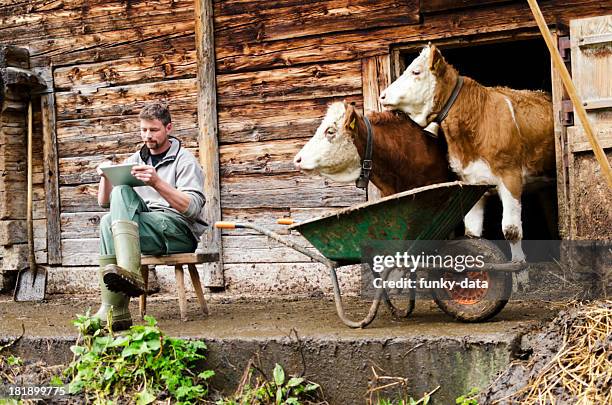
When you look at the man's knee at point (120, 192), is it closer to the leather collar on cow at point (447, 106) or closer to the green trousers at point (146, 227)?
the green trousers at point (146, 227)

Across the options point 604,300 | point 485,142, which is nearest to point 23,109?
point 485,142

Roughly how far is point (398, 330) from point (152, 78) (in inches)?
151

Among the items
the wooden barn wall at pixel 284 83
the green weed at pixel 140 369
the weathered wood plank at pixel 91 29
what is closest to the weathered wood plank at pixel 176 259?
the green weed at pixel 140 369

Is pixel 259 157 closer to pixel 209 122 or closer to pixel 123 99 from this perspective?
pixel 209 122

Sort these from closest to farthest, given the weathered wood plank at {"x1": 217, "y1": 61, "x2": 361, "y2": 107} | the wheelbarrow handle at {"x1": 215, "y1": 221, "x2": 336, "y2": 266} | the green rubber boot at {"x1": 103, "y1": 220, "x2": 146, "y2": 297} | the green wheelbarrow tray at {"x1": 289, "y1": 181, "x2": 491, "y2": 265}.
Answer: the green wheelbarrow tray at {"x1": 289, "y1": 181, "x2": 491, "y2": 265} < the green rubber boot at {"x1": 103, "y1": 220, "x2": 146, "y2": 297} < the wheelbarrow handle at {"x1": 215, "y1": 221, "x2": 336, "y2": 266} < the weathered wood plank at {"x1": 217, "y1": 61, "x2": 361, "y2": 107}

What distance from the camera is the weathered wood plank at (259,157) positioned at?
6625mm

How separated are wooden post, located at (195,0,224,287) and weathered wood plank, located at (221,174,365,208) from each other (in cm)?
11

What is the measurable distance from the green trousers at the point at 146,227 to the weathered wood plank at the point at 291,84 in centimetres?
183

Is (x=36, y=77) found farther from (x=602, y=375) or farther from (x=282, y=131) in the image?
(x=602, y=375)

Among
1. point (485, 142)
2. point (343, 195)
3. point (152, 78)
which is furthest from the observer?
point (152, 78)

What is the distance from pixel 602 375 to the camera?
343 cm

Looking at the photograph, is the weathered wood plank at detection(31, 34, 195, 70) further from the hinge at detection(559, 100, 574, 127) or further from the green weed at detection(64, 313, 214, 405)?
the green weed at detection(64, 313, 214, 405)

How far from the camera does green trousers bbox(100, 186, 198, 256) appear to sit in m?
4.79

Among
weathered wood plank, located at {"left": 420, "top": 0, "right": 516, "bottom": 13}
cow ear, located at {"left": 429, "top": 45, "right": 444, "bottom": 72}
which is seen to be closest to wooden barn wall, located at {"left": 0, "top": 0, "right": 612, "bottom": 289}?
weathered wood plank, located at {"left": 420, "top": 0, "right": 516, "bottom": 13}
